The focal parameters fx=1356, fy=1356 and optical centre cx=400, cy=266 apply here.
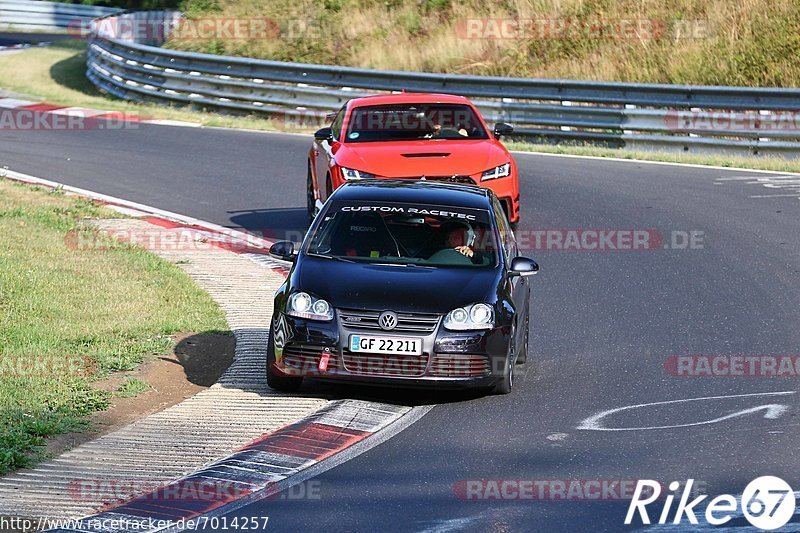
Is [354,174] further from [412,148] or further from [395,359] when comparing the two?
[395,359]

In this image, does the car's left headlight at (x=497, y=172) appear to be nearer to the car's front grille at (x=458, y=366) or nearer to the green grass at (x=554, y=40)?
the car's front grille at (x=458, y=366)

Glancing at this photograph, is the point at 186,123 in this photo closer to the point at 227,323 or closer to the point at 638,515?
the point at 227,323

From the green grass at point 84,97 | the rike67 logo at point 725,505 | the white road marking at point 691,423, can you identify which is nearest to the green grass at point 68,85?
the green grass at point 84,97

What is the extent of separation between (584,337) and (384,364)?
9.87ft

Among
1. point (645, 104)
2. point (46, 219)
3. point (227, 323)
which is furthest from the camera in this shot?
point (645, 104)

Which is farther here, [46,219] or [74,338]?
[46,219]

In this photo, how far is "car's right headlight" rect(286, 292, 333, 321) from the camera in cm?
965

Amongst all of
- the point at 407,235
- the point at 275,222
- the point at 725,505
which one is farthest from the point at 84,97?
the point at 725,505

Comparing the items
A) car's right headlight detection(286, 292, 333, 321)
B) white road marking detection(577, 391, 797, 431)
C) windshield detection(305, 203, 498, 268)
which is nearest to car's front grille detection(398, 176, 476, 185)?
windshield detection(305, 203, 498, 268)

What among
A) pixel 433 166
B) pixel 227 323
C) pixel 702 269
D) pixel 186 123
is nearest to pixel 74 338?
pixel 227 323

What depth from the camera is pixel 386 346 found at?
372 inches

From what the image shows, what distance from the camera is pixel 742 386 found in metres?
10.2

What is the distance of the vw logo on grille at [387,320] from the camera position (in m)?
9.49

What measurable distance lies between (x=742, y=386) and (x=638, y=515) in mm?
3486
